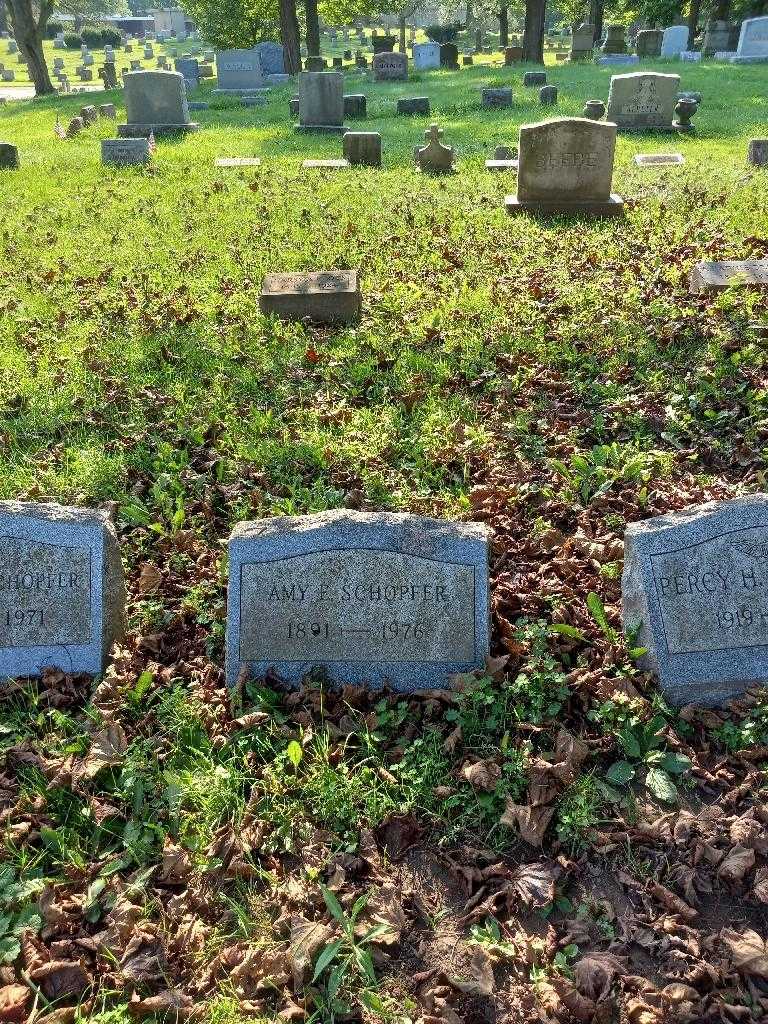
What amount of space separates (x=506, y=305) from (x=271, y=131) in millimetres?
13199

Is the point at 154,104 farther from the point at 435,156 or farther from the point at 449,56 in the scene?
the point at 449,56

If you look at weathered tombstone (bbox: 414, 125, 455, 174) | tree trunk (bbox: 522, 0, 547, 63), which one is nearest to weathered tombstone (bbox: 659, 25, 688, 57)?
tree trunk (bbox: 522, 0, 547, 63)

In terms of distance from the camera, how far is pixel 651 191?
1035 centimetres

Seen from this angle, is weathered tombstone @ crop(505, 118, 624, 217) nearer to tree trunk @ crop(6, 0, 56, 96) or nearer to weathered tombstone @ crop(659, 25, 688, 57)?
tree trunk @ crop(6, 0, 56, 96)

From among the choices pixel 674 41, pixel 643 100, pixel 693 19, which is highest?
pixel 693 19

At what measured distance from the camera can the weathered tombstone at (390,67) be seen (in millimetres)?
27703

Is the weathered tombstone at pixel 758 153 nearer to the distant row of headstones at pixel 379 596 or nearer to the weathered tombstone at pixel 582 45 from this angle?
the distant row of headstones at pixel 379 596

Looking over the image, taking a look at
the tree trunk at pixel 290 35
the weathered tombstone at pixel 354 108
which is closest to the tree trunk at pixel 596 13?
Result: the tree trunk at pixel 290 35

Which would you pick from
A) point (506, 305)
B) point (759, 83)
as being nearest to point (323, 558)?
point (506, 305)

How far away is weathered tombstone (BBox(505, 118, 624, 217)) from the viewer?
9.48 meters

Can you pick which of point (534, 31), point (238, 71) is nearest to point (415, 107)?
point (238, 71)

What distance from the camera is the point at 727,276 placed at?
668 cm

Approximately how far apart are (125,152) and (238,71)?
45.4 feet

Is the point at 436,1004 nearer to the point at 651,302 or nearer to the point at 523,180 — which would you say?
the point at 651,302
